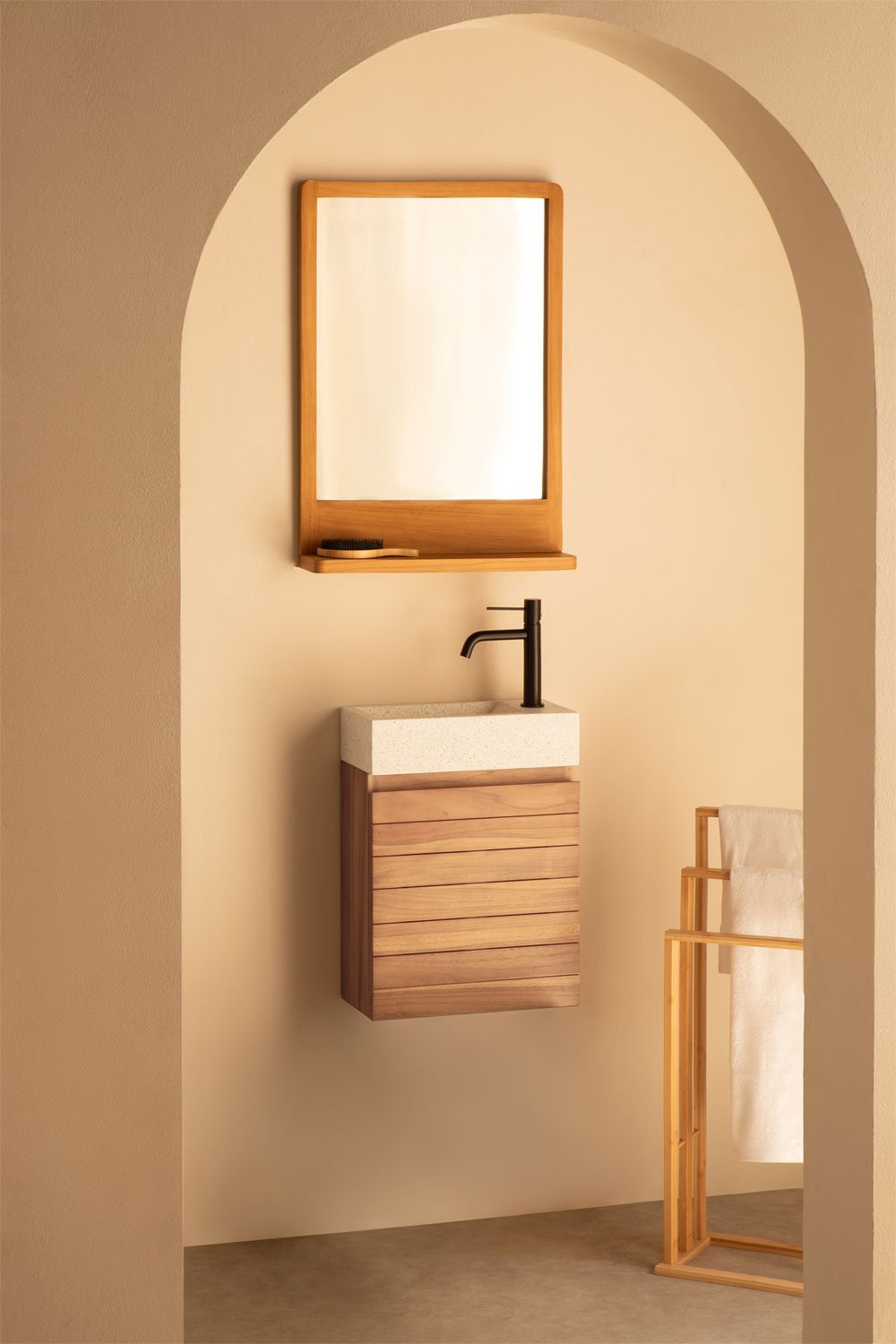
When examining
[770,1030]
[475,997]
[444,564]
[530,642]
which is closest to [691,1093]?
[770,1030]

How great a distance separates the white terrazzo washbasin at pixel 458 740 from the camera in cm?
356

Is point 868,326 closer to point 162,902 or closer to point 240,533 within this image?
point 162,902

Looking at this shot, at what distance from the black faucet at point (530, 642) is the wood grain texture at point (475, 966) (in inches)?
22.5

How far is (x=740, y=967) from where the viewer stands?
3568 mm

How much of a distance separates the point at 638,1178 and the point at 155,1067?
2411 mm

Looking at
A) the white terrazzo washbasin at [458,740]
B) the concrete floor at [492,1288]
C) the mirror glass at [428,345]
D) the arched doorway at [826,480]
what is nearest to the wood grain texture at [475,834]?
the white terrazzo washbasin at [458,740]

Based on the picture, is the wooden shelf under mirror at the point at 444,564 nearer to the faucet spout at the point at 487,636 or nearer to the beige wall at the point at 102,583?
the faucet spout at the point at 487,636

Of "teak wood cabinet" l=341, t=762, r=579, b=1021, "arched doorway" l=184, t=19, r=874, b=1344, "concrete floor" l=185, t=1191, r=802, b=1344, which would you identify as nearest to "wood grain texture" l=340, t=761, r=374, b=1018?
"teak wood cabinet" l=341, t=762, r=579, b=1021

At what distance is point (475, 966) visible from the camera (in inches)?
142

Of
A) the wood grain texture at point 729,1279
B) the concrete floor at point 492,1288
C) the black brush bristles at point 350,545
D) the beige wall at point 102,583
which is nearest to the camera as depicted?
the beige wall at point 102,583

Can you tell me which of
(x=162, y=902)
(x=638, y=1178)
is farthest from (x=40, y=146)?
(x=638, y=1178)

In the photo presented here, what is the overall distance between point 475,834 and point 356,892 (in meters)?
0.32

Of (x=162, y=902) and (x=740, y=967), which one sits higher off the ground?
(x=162, y=902)

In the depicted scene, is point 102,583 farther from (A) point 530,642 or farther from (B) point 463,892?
(A) point 530,642
